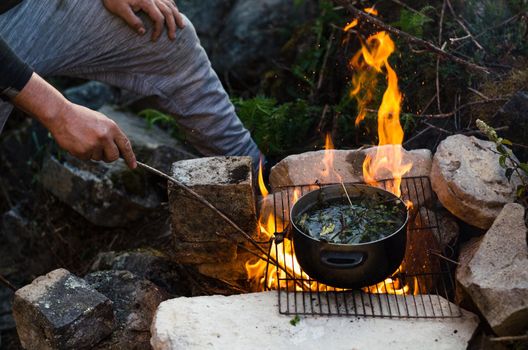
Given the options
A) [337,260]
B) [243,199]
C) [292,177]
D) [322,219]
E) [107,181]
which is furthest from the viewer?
[107,181]

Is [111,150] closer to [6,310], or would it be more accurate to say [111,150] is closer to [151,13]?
[151,13]

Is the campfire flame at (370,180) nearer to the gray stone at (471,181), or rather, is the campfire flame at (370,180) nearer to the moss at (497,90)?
the gray stone at (471,181)

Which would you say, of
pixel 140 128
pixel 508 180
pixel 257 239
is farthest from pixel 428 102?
pixel 140 128

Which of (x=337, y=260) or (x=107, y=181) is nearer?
(x=337, y=260)

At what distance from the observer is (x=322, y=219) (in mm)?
2875

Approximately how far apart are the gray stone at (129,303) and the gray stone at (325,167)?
90 cm

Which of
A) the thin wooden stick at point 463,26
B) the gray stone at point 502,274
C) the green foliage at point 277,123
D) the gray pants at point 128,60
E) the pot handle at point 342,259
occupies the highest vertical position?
the gray pants at point 128,60

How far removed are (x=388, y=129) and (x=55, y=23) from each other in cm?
197

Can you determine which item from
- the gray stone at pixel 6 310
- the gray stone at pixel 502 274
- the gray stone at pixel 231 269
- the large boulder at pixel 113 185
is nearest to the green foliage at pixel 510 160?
the gray stone at pixel 502 274

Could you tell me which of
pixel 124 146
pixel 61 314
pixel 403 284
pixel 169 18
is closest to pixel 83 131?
pixel 124 146

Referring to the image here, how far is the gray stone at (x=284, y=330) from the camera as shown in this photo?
2.54 m

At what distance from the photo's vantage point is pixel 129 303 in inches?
123

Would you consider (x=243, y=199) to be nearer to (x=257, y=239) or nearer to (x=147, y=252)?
(x=257, y=239)

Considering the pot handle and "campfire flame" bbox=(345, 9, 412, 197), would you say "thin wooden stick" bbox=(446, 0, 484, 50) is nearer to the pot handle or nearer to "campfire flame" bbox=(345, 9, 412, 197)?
"campfire flame" bbox=(345, 9, 412, 197)
